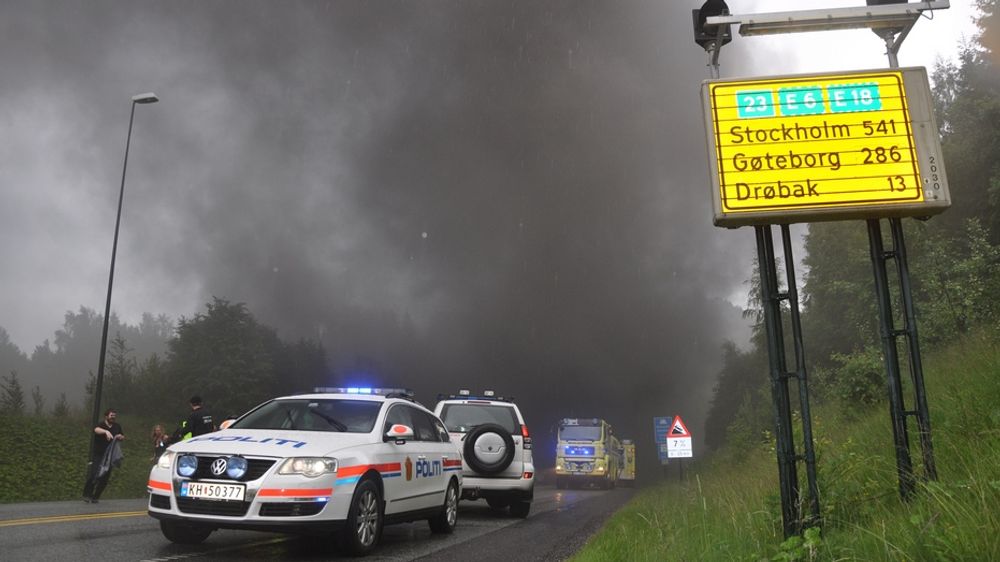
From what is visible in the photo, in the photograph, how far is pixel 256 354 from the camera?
62.7m

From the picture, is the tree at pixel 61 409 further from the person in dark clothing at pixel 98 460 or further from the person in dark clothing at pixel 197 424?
the person in dark clothing at pixel 197 424

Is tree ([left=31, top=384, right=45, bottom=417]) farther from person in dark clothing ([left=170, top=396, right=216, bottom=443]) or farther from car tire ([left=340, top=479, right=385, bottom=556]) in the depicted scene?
car tire ([left=340, top=479, right=385, bottom=556])

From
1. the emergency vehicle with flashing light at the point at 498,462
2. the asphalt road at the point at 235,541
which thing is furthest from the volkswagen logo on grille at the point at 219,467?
the emergency vehicle with flashing light at the point at 498,462

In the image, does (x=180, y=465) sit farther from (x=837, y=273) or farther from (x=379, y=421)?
(x=837, y=273)

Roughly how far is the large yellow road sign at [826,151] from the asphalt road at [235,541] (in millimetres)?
4591

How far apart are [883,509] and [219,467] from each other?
18.5 ft

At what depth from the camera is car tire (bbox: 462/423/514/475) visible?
1220 cm

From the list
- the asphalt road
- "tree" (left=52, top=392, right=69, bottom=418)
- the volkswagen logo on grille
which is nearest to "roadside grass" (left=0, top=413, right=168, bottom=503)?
"tree" (left=52, top=392, right=69, bottom=418)

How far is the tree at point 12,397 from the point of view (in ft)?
95.3

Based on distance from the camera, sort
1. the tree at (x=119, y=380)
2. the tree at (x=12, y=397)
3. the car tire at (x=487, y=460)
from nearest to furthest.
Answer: the car tire at (x=487, y=460) < the tree at (x=12, y=397) < the tree at (x=119, y=380)

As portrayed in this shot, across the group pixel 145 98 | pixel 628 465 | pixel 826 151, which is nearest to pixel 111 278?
pixel 145 98

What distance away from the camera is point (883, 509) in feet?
17.4

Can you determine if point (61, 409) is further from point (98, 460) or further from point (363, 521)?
point (363, 521)

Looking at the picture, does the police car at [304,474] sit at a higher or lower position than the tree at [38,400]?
lower
